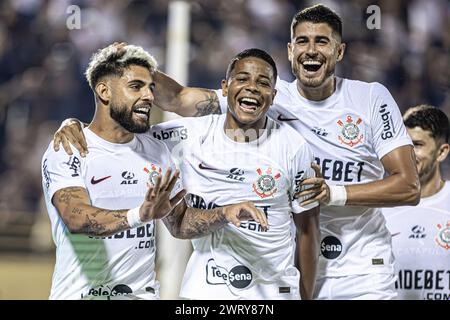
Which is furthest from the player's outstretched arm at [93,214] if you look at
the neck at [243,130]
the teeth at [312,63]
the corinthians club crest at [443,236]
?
the corinthians club crest at [443,236]

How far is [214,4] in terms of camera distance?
17.0ft

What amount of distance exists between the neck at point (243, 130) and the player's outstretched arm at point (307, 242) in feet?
1.51

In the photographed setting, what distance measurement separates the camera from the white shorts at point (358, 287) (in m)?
4.47

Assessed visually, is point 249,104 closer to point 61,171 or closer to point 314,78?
point 314,78

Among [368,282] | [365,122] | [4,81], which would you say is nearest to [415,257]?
[368,282]

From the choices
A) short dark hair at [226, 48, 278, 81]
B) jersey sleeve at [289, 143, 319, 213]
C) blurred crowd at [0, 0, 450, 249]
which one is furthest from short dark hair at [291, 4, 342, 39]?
jersey sleeve at [289, 143, 319, 213]

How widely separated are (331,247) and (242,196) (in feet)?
1.89

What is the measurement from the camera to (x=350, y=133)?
4512 mm

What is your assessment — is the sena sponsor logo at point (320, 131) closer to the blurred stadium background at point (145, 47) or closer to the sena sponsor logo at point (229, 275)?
the blurred stadium background at point (145, 47)

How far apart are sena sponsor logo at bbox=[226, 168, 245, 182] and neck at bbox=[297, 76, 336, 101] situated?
55 centimetres

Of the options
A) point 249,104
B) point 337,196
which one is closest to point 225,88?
point 249,104

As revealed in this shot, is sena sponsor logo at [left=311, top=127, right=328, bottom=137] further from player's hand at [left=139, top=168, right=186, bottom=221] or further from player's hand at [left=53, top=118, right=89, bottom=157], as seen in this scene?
player's hand at [left=53, top=118, right=89, bottom=157]
